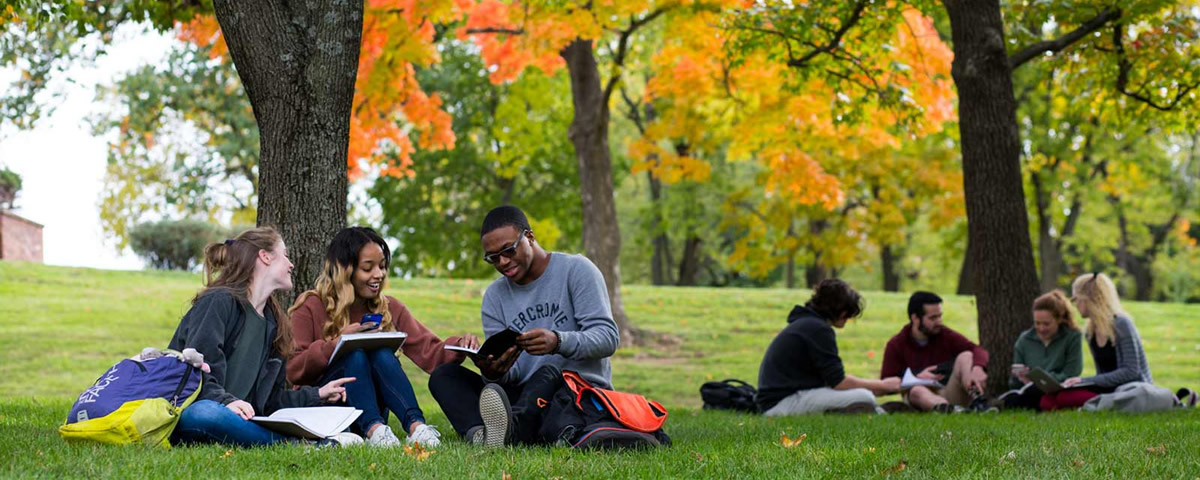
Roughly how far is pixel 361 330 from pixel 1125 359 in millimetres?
6854

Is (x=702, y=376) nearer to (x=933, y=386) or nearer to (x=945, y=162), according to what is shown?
(x=933, y=386)

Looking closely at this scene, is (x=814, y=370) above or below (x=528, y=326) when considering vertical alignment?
below

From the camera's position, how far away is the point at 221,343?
18.7 feet

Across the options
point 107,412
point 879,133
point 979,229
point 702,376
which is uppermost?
point 879,133

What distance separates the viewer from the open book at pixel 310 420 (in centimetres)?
570

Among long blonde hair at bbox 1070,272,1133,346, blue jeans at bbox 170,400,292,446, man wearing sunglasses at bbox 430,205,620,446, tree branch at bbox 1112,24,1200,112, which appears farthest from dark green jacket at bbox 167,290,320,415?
tree branch at bbox 1112,24,1200,112

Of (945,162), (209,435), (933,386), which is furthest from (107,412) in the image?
(945,162)

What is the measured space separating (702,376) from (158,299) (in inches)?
400

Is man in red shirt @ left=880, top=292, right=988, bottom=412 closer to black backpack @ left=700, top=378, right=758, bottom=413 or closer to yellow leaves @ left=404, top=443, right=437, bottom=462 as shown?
black backpack @ left=700, top=378, right=758, bottom=413

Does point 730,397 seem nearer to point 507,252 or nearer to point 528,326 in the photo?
point 528,326

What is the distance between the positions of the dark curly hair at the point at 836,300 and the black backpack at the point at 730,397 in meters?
1.32

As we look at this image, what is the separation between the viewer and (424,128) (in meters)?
20.3

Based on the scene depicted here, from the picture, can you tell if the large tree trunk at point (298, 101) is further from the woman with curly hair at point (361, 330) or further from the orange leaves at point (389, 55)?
the orange leaves at point (389, 55)

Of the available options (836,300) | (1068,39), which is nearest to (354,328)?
(836,300)
